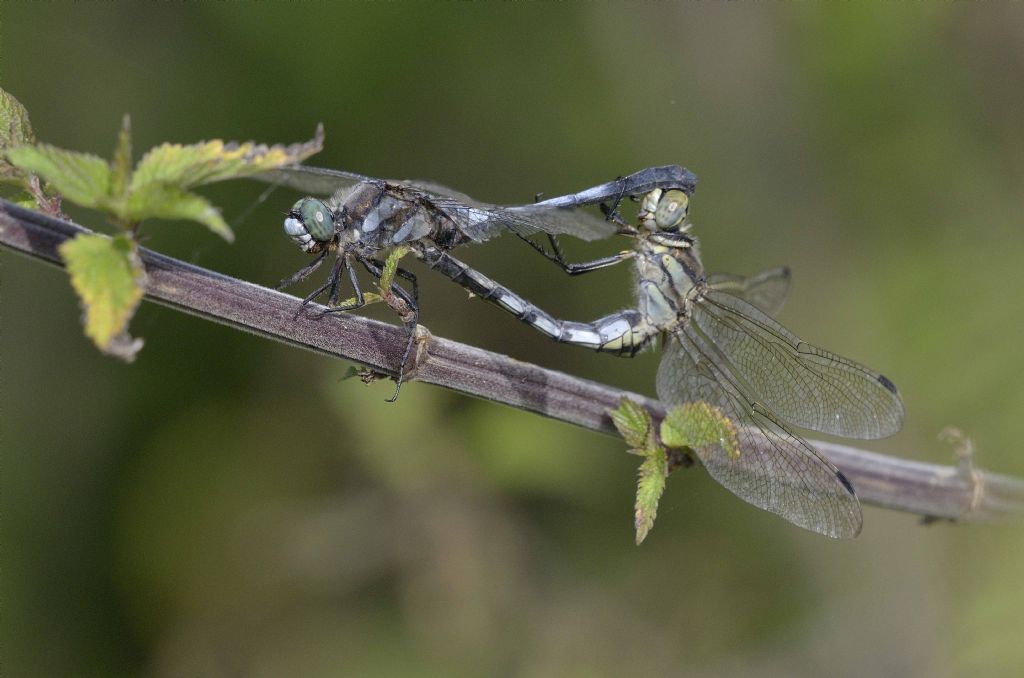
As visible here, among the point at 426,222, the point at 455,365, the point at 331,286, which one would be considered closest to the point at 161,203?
the point at 331,286

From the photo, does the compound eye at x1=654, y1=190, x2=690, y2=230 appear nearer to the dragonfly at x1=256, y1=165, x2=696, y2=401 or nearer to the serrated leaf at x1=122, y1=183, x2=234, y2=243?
the dragonfly at x1=256, y1=165, x2=696, y2=401

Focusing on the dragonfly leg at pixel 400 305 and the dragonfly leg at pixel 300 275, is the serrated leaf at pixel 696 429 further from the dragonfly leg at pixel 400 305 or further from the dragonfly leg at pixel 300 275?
the dragonfly leg at pixel 300 275

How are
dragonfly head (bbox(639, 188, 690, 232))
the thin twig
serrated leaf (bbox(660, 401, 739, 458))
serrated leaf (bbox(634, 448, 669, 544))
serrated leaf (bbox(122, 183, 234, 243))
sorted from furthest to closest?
1. dragonfly head (bbox(639, 188, 690, 232))
2. serrated leaf (bbox(660, 401, 739, 458))
3. serrated leaf (bbox(634, 448, 669, 544))
4. the thin twig
5. serrated leaf (bbox(122, 183, 234, 243))

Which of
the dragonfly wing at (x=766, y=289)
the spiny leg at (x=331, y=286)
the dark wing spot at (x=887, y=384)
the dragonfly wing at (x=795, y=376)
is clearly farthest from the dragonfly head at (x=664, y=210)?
the spiny leg at (x=331, y=286)

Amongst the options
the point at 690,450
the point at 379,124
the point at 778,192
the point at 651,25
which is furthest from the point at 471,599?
the point at 651,25

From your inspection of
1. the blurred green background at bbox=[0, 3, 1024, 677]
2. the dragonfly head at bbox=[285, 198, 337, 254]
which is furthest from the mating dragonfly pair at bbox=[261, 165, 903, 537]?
the blurred green background at bbox=[0, 3, 1024, 677]

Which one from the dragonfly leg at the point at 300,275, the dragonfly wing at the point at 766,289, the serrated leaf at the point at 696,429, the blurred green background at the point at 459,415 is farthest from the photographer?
the blurred green background at the point at 459,415

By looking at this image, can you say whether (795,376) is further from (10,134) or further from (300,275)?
(10,134)
